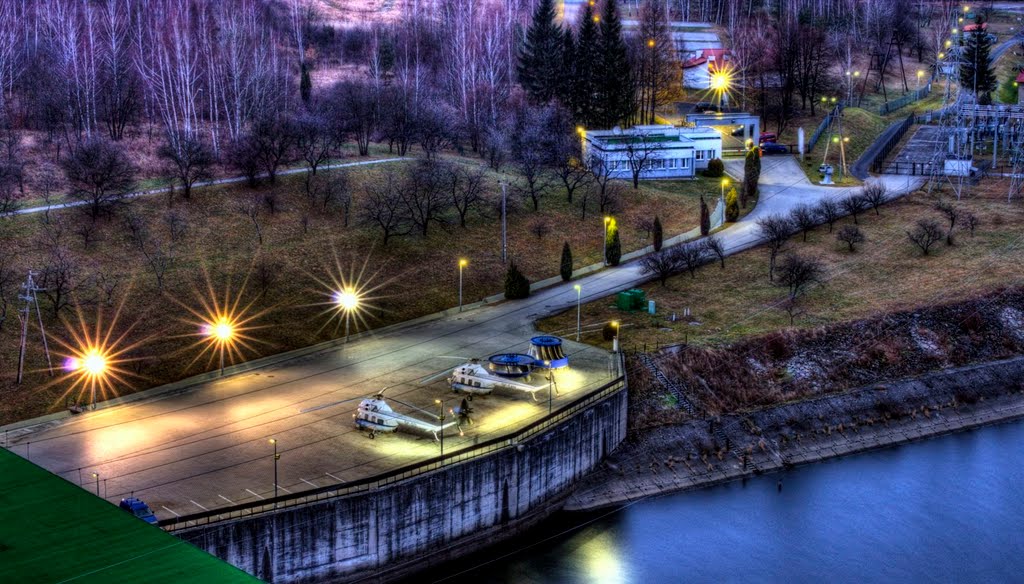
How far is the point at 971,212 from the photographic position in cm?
9488

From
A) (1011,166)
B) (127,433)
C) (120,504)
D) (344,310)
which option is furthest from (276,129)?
(1011,166)

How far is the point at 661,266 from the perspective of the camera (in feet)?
268

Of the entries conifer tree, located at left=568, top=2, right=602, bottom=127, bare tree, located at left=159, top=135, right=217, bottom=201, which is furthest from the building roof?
bare tree, located at left=159, top=135, right=217, bottom=201

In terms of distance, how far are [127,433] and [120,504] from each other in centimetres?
916

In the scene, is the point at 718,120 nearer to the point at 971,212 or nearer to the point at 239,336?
the point at 971,212

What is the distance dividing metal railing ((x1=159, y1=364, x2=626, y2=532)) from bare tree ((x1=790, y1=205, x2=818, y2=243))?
38.0 m

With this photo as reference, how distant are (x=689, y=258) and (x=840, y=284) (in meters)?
10.6

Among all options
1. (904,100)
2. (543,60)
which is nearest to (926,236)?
(543,60)

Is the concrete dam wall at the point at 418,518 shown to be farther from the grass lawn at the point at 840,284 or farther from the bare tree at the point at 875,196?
the bare tree at the point at 875,196

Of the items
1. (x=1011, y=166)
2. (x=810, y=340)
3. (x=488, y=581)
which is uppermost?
(x=1011, y=166)

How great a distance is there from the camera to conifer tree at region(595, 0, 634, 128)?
11712 cm

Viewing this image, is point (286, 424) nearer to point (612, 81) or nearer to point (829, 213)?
point (829, 213)

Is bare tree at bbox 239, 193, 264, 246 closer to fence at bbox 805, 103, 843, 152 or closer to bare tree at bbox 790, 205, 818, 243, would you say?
bare tree at bbox 790, 205, 818, 243

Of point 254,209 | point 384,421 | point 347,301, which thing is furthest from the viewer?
point 254,209
